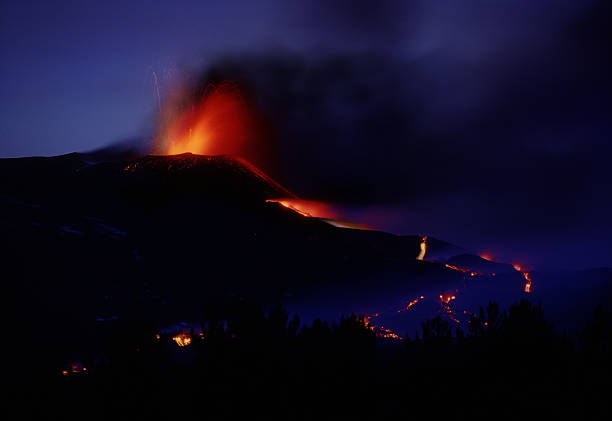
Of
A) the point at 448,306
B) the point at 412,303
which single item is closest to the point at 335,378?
the point at 448,306

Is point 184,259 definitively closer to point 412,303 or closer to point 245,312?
point 412,303

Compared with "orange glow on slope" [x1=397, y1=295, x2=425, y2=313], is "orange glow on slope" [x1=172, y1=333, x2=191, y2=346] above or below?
below

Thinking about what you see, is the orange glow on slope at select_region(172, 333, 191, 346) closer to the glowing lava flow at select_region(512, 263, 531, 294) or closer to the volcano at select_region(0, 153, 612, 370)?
the volcano at select_region(0, 153, 612, 370)

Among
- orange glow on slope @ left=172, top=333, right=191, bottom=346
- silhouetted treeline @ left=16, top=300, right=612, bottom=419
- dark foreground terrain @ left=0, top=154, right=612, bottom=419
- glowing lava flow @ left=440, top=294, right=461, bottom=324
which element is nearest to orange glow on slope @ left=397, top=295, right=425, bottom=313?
dark foreground terrain @ left=0, top=154, right=612, bottom=419

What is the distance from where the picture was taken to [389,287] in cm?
5950

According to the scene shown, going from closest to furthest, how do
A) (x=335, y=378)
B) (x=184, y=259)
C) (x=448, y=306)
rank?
1. (x=335, y=378)
2. (x=448, y=306)
3. (x=184, y=259)

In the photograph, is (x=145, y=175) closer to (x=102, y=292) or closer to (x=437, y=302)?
(x=102, y=292)

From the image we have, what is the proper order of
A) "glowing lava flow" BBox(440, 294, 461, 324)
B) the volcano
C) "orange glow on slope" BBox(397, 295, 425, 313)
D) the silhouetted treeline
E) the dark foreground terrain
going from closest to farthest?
the silhouetted treeline
the dark foreground terrain
the volcano
"glowing lava flow" BBox(440, 294, 461, 324)
"orange glow on slope" BBox(397, 295, 425, 313)

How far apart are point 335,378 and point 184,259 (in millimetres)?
42311

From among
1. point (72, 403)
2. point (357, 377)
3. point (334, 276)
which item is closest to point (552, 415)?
point (357, 377)

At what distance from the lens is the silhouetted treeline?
7.88 meters

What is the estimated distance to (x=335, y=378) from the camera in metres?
8.69

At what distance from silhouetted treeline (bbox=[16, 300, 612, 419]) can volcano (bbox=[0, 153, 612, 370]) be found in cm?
2089

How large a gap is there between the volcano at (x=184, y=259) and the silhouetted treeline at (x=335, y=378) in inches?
823
